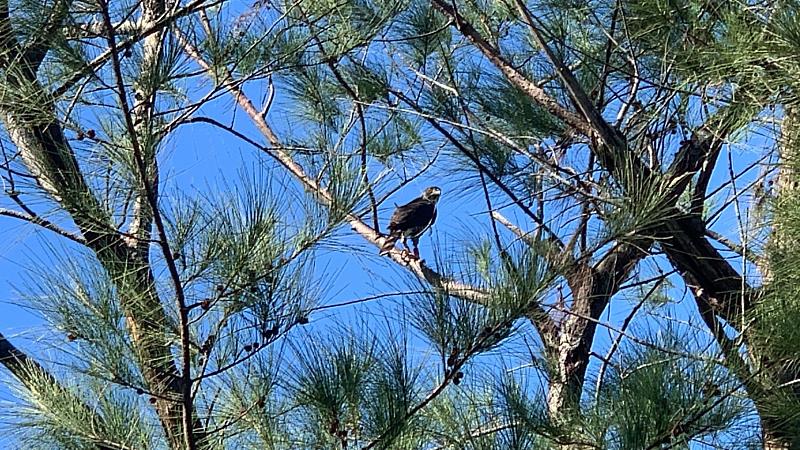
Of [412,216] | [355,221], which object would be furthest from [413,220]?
[355,221]

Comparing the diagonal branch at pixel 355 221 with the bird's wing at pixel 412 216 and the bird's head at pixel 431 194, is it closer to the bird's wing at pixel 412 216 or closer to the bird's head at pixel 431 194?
the bird's wing at pixel 412 216

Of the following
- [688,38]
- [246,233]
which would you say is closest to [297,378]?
[246,233]

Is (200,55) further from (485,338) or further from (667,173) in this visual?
(667,173)

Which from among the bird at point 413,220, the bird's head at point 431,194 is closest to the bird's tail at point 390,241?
the bird at point 413,220

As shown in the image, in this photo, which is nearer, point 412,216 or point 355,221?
point 355,221

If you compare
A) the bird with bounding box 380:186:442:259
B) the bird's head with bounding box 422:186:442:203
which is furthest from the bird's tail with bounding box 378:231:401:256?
the bird's head with bounding box 422:186:442:203

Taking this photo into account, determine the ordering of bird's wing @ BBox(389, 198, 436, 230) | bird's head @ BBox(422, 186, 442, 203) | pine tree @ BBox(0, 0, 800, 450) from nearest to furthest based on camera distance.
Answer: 1. pine tree @ BBox(0, 0, 800, 450)
2. bird's wing @ BBox(389, 198, 436, 230)
3. bird's head @ BBox(422, 186, 442, 203)

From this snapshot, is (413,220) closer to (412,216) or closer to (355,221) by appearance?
(412,216)

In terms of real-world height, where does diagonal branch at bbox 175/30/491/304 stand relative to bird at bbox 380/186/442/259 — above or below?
below

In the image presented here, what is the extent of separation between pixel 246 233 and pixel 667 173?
684mm

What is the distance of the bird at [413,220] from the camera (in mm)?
2180

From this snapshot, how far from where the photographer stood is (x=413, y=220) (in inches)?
89.1

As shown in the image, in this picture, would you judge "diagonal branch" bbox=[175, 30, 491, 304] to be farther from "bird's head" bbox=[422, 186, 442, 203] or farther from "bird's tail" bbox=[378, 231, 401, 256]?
"bird's head" bbox=[422, 186, 442, 203]

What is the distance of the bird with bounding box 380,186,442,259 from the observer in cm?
218
